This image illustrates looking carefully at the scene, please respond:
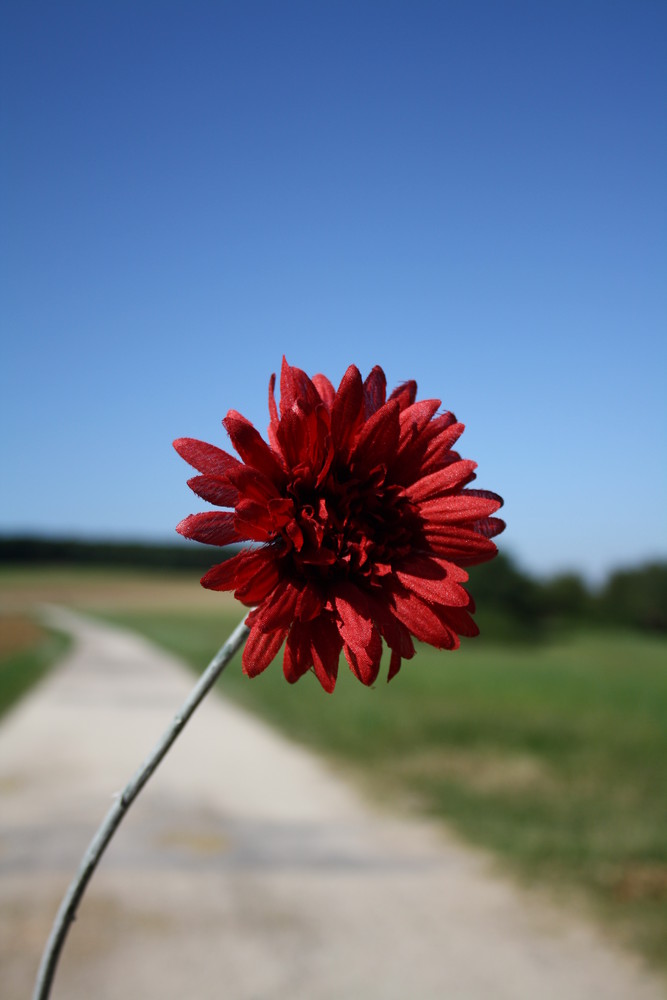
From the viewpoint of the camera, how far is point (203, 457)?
1.03m

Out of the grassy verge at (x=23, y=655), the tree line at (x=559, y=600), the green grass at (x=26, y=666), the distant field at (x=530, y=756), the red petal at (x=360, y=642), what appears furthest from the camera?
the tree line at (x=559, y=600)

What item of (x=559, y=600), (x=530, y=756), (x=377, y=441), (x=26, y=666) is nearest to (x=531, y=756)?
(x=530, y=756)

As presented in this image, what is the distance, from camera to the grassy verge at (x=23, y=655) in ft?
50.8

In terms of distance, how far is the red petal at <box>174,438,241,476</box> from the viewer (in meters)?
1.02

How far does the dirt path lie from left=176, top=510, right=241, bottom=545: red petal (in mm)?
4446

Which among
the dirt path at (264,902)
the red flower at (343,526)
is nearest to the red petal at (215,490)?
the red flower at (343,526)

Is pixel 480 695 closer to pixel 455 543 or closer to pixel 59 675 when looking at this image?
pixel 59 675

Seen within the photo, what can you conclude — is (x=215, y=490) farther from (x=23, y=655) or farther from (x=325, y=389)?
(x=23, y=655)

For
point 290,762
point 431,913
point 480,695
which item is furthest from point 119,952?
point 480,695

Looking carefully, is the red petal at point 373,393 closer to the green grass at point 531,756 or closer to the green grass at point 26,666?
the green grass at point 531,756

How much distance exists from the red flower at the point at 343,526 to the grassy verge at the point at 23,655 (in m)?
12.9

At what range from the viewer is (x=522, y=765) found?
30.8 feet

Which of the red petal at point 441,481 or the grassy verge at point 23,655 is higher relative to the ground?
the red petal at point 441,481

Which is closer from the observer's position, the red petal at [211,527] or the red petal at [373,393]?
the red petal at [211,527]
